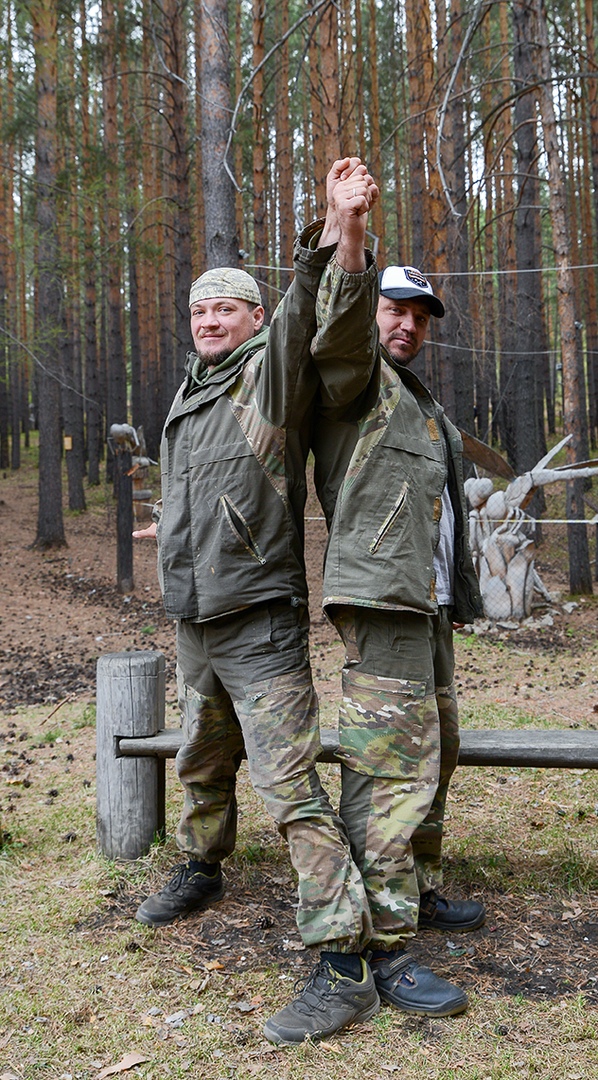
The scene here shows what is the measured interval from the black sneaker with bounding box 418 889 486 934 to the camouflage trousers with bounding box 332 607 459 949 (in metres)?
0.51

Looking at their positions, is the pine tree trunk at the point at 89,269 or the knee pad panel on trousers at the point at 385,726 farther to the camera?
the pine tree trunk at the point at 89,269

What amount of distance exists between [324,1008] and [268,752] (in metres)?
0.69

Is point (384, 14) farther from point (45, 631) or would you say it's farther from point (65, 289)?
point (45, 631)

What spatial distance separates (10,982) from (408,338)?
2348mm

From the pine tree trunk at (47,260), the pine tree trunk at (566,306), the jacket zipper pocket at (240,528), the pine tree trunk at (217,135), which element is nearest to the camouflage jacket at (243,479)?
the jacket zipper pocket at (240,528)

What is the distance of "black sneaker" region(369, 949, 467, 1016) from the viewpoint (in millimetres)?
2502

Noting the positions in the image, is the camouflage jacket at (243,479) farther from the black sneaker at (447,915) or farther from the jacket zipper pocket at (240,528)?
the black sneaker at (447,915)

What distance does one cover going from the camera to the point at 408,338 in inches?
109

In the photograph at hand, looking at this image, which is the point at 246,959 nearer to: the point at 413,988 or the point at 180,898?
the point at 180,898

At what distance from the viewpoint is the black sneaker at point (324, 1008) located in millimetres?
2406

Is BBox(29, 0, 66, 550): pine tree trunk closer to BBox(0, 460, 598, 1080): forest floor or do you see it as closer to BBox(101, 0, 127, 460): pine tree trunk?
BBox(101, 0, 127, 460): pine tree trunk

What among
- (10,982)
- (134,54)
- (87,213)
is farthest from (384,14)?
(10,982)

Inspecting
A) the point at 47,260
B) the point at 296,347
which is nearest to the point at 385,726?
the point at 296,347

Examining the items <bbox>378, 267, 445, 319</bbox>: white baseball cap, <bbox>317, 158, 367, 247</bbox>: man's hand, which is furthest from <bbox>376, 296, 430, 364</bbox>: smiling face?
<bbox>317, 158, 367, 247</bbox>: man's hand
